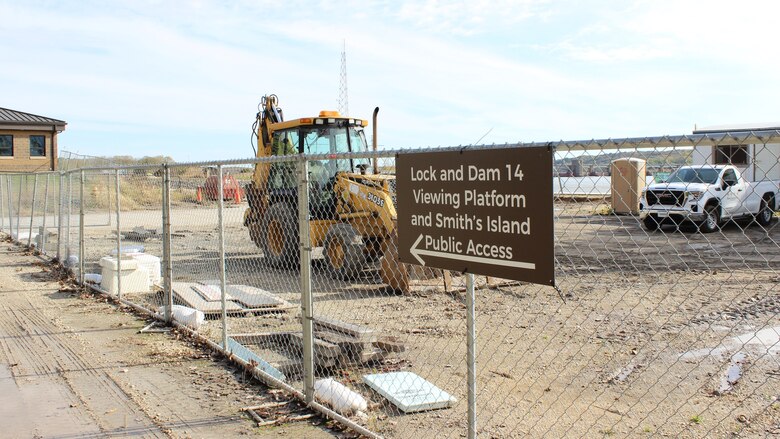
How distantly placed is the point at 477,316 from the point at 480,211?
5923mm

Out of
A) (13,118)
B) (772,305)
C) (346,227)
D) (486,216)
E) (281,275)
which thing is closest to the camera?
(486,216)

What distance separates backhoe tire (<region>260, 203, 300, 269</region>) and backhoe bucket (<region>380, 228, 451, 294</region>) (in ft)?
8.80

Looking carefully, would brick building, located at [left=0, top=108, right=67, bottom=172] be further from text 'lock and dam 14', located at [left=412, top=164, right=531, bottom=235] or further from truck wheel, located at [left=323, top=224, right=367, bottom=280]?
text 'lock and dam 14', located at [left=412, top=164, right=531, bottom=235]

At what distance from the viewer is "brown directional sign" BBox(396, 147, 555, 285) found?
331 centimetres

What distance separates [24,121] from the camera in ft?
133

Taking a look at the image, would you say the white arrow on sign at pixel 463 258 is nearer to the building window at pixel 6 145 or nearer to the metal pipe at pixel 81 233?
the metal pipe at pixel 81 233

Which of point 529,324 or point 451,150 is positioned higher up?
point 451,150

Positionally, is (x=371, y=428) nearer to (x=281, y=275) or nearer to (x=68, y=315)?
(x=68, y=315)

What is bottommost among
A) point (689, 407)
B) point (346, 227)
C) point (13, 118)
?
point (689, 407)

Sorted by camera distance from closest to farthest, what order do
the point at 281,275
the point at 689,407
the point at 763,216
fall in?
1. the point at 689,407
2. the point at 281,275
3. the point at 763,216

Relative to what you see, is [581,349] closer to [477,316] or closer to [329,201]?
[477,316]

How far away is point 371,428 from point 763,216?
19.1 metres

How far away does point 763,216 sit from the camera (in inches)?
808

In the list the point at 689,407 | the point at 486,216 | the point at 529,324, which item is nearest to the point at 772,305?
the point at 529,324
